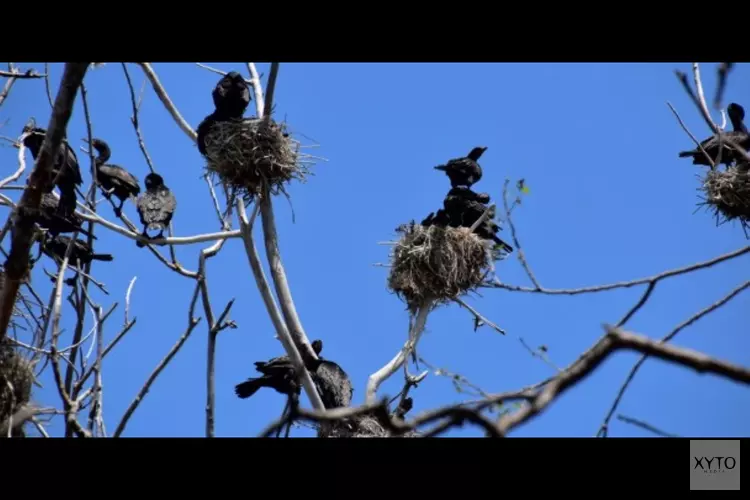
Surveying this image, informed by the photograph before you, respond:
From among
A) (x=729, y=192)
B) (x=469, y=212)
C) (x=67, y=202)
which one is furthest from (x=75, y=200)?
(x=729, y=192)

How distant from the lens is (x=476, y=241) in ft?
25.6

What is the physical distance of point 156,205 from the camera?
23.5ft

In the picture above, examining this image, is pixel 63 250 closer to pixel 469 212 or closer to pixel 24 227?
pixel 24 227

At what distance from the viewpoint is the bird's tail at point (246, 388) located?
22.1 ft

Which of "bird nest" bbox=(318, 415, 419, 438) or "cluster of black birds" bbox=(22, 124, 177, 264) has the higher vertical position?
"cluster of black birds" bbox=(22, 124, 177, 264)

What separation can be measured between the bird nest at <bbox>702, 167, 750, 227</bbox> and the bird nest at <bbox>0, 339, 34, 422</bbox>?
5.65 m

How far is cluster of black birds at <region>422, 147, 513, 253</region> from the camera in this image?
26.5ft

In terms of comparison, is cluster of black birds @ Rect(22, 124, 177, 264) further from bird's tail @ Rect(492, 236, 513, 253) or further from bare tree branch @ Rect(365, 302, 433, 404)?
bird's tail @ Rect(492, 236, 513, 253)

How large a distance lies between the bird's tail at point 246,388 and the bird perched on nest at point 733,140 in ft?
14.1

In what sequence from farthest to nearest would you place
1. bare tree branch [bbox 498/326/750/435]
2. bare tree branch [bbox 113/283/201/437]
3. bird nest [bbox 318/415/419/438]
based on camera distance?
bird nest [bbox 318/415/419/438] < bare tree branch [bbox 113/283/201/437] < bare tree branch [bbox 498/326/750/435]
